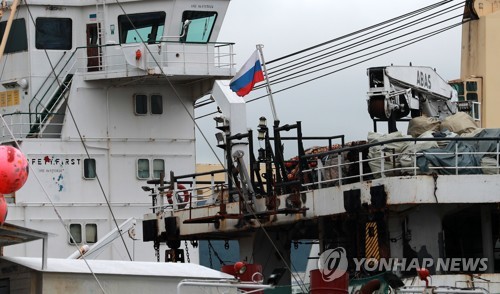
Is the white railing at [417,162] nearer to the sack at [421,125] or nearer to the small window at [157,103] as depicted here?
the sack at [421,125]

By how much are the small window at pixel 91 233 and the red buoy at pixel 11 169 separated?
64.1 feet

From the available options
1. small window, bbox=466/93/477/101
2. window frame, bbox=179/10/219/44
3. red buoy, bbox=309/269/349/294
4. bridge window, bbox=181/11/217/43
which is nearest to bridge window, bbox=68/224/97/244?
window frame, bbox=179/10/219/44

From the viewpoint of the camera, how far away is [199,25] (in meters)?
46.8

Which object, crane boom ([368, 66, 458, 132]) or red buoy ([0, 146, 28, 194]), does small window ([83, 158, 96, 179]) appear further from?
red buoy ([0, 146, 28, 194])

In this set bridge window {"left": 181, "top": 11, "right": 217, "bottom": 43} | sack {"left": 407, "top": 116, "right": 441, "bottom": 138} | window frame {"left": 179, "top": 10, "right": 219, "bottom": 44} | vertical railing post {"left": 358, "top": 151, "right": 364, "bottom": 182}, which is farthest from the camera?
bridge window {"left": 181, "top": 11, "right": 217, "bottom": 43}

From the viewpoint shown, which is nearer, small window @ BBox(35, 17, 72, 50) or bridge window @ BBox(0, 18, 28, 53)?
small window @ BBox(35, 17, 72, 50)

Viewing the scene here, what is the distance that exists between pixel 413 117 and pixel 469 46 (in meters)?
7.10

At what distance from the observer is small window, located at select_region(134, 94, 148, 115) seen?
155 ft

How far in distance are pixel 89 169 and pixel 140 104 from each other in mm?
2366

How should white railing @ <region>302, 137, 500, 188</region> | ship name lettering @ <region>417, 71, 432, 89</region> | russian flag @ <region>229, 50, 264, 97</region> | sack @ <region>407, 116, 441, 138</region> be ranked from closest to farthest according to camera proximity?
1. white railing @ <region>302, 137, 500, 188</region>
2. sack @ <region>407, 116, 441, 138</region>
3. ship name lettering @ <region>417, 71, 432, 89</region>
4. russian flag @ <region>229, 50, 264, 97</region>

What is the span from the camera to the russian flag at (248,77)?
130 feet

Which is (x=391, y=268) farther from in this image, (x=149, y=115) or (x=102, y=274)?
(x=149, y=115)

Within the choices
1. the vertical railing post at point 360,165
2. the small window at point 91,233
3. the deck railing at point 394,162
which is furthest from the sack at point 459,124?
→ the small window at point 91,233

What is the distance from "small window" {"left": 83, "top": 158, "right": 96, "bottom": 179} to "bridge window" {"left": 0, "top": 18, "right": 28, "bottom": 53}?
362 centimetres
